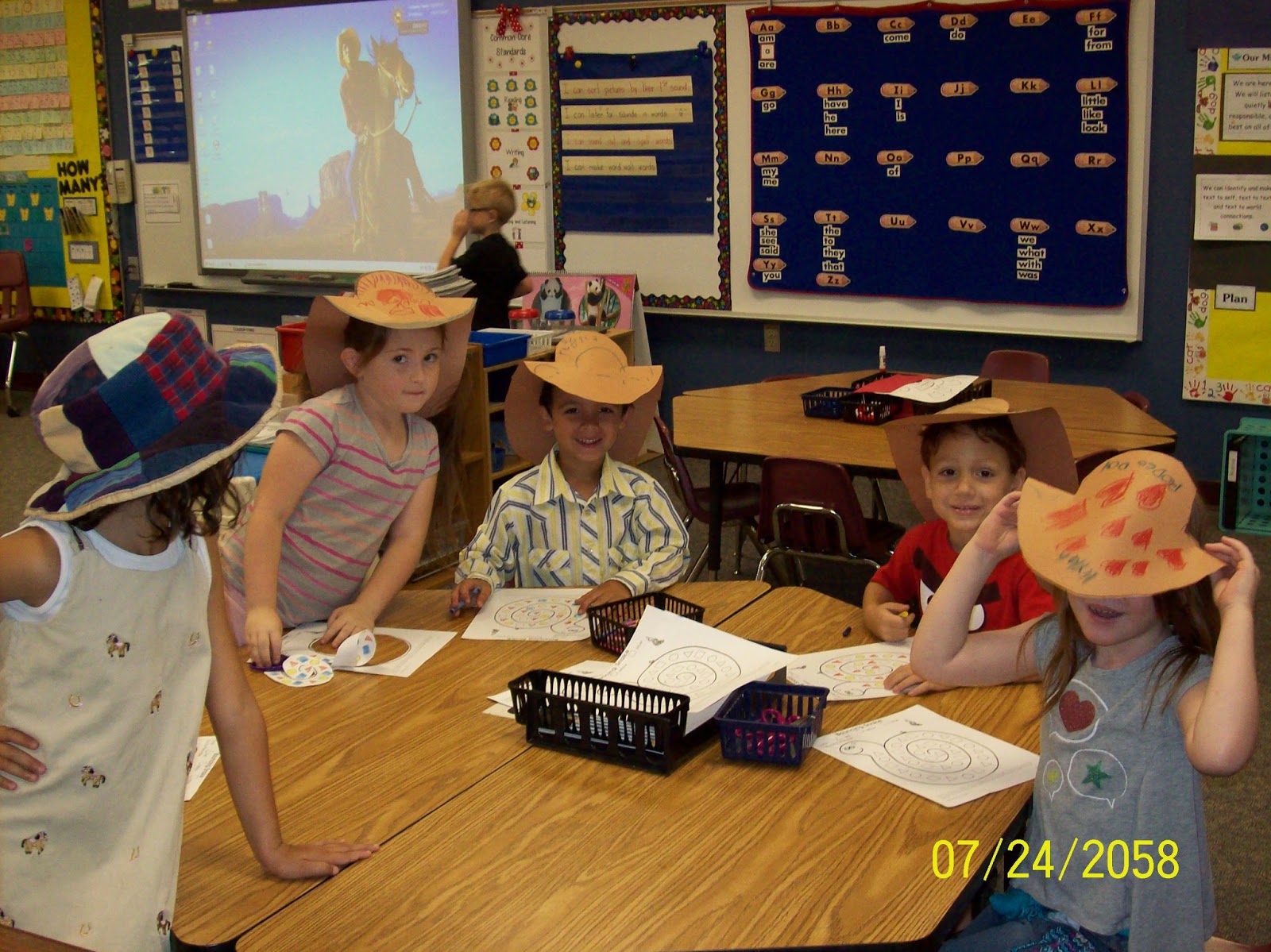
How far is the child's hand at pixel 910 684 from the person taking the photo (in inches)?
71.9

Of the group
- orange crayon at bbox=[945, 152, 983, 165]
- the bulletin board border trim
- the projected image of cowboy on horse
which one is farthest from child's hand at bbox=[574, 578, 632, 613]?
the projected image of cowboy on horse

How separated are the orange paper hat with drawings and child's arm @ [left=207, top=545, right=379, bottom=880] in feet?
2.74

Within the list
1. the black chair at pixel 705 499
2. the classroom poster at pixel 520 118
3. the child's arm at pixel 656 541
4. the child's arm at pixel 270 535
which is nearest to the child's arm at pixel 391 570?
the child's arm at pixel 270 535

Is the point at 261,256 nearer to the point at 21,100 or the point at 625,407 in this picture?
the point at 21,100

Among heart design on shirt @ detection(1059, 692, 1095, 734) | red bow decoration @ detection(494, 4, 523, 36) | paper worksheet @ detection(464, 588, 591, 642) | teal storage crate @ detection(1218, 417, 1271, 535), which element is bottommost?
teal storage crate @ detection(1218, 417, 1271, 535)

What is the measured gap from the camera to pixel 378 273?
239cm

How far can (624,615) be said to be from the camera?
6.91 ft

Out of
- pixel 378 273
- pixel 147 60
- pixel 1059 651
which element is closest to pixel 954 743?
pixel 1059 651

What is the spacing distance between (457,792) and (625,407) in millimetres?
1215

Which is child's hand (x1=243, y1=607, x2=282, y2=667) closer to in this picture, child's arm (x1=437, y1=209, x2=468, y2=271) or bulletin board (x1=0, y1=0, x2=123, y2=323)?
child's arm (x1=437, y1=209, x2=468, y2=271)

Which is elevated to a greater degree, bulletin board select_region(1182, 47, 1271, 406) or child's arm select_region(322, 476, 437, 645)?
bulletin board select_region(1182, 47, 1271, 406)

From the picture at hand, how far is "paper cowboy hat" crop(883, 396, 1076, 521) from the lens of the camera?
7.17ft

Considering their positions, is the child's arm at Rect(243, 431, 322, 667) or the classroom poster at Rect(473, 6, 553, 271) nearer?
the child's arm at Rect(243, 431, 322, 667)

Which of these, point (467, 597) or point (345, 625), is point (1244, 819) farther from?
point (345, 625)
